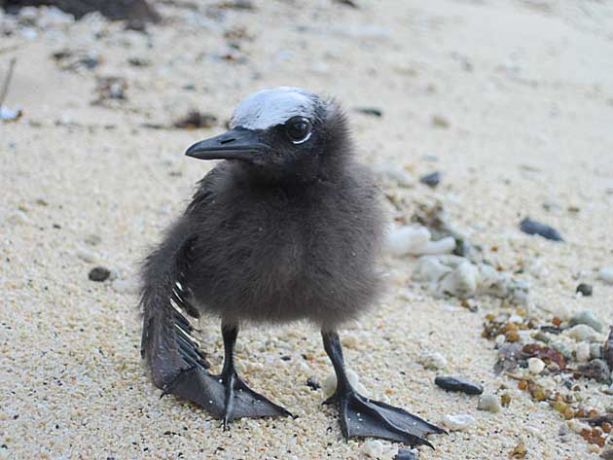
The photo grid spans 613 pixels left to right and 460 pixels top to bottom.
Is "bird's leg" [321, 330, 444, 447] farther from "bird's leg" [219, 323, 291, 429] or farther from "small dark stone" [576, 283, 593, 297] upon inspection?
"small dark stone" [576, 283, 593, 297]

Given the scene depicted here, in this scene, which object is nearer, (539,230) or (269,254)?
(269,254)

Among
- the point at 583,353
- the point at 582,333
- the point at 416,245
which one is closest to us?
the point at 583,353

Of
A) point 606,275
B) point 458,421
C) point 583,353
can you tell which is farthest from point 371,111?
point 458,421

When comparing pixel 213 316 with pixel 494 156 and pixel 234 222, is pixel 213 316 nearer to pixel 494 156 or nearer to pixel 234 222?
pixel 234 222

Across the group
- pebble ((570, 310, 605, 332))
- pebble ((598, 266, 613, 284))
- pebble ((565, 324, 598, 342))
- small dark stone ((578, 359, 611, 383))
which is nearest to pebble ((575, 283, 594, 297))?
pebble ((598, 266, 613, 284))

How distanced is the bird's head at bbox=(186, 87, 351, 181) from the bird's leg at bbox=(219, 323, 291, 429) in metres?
0.65

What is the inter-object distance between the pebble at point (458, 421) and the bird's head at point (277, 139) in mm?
1019

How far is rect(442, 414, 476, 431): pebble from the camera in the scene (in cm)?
331

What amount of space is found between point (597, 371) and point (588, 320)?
0.48 m

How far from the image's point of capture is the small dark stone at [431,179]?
19.3ft

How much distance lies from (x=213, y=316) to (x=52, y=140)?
9.46ft

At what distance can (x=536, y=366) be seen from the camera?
3.72 meters

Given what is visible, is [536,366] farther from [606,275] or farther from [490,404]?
[606,275]

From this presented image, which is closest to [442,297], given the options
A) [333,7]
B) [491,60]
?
[491,60]
